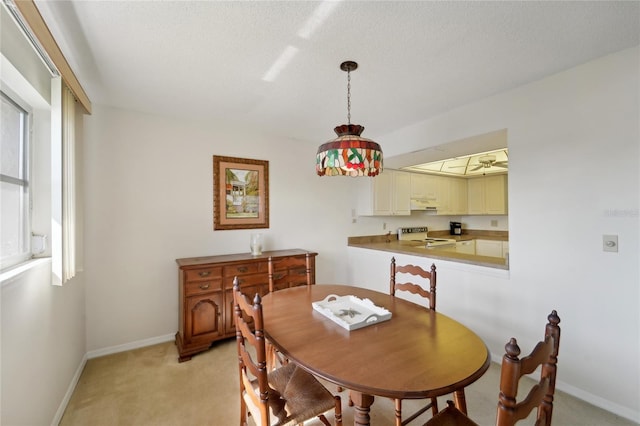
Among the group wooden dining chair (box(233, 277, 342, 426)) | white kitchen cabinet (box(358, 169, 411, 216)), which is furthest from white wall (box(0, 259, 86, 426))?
white kitchen cabinet (box(358, 169, 411, 216))

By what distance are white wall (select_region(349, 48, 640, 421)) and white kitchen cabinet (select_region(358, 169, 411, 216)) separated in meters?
1.64

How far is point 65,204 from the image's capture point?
1824mm

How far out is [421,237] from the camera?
4.91m

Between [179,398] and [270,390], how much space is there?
1.06m

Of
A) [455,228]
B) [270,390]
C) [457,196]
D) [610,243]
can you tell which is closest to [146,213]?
[270,390]

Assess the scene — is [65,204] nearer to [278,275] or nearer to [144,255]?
[144,255]

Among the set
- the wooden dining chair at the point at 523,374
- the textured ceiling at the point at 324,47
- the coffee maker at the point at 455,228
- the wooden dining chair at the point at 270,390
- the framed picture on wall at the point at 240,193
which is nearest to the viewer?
the wooden dining chair at the point at 523,374

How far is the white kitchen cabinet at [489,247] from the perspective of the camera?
4.43 meters

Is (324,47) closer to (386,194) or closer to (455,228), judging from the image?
(386,194)

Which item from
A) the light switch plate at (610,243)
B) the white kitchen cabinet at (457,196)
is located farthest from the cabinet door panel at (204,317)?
the white kitchen cabinet at (457,196)

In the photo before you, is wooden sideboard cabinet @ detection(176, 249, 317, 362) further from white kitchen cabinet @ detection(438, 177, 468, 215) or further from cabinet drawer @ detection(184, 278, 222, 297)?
white kitchen cabinet @ detection(438, 177, 468, 215)

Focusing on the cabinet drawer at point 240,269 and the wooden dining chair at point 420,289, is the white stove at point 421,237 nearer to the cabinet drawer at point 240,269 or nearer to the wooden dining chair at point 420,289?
the wooden dining chair at point 420,289

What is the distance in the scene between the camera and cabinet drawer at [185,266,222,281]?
8.41 ft

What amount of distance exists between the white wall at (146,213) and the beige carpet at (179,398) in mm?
434
